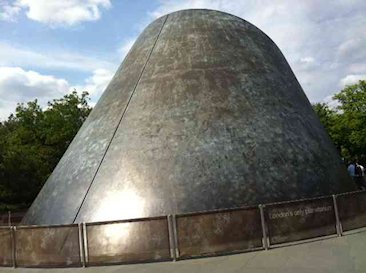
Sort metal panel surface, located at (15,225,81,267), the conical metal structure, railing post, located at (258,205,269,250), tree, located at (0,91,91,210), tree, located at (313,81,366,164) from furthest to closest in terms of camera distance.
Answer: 1. tree, located at (313,81,366,164)
2. tree, located at (0,91,91,210)
3. the conical metal structure
4. railing post, located at (258,205,269,250)
5. metal panel surface, located at (15,225,81,267)

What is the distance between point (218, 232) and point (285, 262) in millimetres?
1484

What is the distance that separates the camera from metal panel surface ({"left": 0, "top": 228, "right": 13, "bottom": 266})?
355 inches

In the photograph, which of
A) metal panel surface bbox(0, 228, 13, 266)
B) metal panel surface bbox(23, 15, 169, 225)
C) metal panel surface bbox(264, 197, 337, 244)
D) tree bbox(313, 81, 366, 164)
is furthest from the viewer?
tree bbox(313, 81, 366, 164)

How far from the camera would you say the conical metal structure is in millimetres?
10336

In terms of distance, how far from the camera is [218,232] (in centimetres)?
846

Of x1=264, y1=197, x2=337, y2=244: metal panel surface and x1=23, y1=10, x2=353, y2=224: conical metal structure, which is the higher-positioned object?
x1=23, y1=10, x2=353, y2=224: conical metal structure

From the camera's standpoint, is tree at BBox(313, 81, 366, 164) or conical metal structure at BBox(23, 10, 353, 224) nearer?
conical metal structure at BBox(23, 10, 353, 224)

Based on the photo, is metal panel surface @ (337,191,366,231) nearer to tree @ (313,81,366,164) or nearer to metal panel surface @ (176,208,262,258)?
metal panel surface @ (176,208,262,258)

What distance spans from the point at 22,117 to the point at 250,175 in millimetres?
35330

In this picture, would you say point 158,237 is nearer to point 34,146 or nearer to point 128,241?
point 128,241

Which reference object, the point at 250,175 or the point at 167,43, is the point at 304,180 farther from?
the point at 167,43

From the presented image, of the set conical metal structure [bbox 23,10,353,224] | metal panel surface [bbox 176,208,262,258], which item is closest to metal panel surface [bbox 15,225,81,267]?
conical metal structure [bbox 23,10,353,224]

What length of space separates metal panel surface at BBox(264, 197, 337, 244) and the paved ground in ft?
1.04

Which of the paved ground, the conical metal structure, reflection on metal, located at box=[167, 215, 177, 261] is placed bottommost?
the paved ground
